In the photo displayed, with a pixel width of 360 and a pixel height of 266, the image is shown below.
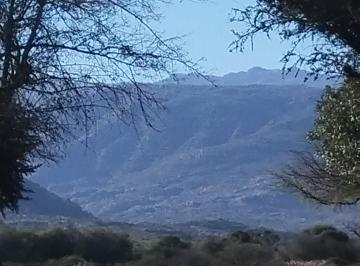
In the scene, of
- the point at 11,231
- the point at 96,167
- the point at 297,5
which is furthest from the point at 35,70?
the point at 96,167

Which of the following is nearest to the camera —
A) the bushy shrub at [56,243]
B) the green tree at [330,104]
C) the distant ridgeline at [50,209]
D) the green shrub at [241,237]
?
the green tree at [330,104]

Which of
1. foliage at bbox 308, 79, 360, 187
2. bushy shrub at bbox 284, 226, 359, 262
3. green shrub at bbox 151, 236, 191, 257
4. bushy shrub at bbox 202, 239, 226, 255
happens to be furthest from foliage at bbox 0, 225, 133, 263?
foliage at bbox 308, 79, 360, 187

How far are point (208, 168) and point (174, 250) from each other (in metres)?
112

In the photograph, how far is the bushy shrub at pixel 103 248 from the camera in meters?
33.0

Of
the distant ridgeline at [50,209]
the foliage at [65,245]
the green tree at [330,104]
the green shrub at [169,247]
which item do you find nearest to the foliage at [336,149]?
the green tree at [330,104]

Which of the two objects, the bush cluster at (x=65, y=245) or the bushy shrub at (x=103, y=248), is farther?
the bushy shrub at (x=103, y=248)

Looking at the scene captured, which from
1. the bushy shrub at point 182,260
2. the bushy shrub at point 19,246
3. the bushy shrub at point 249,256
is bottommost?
the bushy shrub at point 249,256

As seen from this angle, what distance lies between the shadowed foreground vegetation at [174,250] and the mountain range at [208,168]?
65996mm

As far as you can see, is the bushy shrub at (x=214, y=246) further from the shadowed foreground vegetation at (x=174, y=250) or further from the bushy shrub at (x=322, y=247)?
the bushy shrub at (x=322, y=247)

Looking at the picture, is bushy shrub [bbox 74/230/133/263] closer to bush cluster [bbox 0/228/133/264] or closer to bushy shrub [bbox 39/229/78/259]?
bush cluster [bbox 0/228/133/264]

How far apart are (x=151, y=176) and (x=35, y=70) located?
413 ft

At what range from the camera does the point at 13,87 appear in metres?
11.2

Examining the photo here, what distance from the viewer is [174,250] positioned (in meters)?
31.3

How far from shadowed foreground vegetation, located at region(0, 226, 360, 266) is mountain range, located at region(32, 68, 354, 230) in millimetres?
65996
